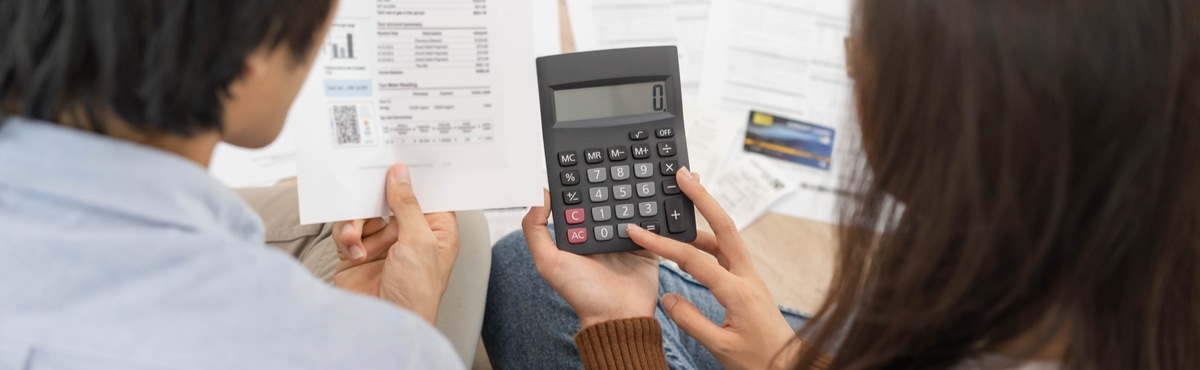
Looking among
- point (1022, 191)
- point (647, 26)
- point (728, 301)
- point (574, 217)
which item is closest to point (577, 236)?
point (574, 217)

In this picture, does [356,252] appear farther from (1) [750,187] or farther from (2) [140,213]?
(1) [750,187]

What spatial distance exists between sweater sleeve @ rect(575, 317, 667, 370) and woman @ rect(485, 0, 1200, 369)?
5.2 inches

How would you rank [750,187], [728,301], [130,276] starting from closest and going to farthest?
1. [130,276]
2. [728,301]
3. [750,187]

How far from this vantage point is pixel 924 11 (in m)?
0.40

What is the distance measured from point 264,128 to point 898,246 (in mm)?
355

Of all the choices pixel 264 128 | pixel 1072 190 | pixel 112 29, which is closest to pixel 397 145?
pixel 264 128

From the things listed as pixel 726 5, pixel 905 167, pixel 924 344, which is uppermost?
pixel 726 5

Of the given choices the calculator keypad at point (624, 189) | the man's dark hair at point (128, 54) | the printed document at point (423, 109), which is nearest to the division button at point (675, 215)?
the calculator keypad at point (624, 189)

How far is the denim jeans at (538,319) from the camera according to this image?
674mm

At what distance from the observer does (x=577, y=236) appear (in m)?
0.63

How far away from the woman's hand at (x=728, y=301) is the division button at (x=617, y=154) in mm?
46

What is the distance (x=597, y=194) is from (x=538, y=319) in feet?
0.41

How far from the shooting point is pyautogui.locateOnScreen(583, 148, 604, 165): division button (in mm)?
642

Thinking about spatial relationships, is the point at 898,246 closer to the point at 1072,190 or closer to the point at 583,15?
the point at 1072,190
